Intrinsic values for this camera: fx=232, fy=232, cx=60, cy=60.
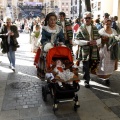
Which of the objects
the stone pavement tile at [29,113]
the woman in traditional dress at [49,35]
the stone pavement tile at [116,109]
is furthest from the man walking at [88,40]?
the stone pavement tile at [29,113]

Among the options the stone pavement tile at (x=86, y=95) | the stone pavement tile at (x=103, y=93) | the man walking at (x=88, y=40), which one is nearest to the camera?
the stone pavement tile at (x=86, y=95)

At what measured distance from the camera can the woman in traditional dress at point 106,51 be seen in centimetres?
582

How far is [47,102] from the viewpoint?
4.89 meters

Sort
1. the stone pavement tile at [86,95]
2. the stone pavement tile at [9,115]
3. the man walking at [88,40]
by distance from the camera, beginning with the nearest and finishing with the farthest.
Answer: the stone pavement tile at [9,115] → the stone pavement tile at [86,95] → the man walking at [88,40]

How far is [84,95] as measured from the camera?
5.32m

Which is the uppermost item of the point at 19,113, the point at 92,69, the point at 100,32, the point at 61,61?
the point at 100,32

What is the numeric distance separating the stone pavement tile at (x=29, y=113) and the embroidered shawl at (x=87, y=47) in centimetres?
192

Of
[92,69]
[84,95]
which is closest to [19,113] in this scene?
[84,95]

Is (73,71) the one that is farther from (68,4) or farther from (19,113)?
(68,4)

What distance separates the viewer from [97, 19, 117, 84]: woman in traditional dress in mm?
5820

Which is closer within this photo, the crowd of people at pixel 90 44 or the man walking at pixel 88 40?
the crowd of people at pixel 90 44

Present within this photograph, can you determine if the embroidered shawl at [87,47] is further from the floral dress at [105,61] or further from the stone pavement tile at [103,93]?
the stone pavement tile at [103,93]

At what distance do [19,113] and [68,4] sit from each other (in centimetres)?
10756

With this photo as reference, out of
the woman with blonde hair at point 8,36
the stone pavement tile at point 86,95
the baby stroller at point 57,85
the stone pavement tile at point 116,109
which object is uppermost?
the woman with blonde hair at point 8,36
